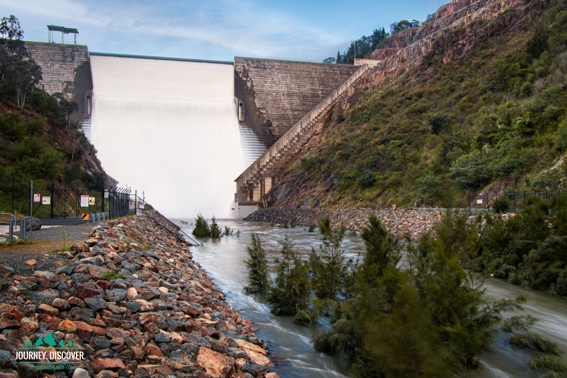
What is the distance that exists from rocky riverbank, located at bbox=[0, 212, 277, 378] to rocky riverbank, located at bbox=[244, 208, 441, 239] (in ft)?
20.1

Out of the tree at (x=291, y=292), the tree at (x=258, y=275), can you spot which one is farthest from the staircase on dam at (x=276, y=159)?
the tree at (x=291, y=292)

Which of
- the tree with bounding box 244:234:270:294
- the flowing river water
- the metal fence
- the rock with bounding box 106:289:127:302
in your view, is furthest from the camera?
the metal fence

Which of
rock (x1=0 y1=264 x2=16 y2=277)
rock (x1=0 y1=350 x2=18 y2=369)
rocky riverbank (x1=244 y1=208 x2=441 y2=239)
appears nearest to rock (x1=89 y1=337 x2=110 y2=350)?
rock (x1=0 y1=350 x2=18 y2=369)

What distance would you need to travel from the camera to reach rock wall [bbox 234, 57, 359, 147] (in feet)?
174

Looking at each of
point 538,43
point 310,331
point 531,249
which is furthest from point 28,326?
point 538,43

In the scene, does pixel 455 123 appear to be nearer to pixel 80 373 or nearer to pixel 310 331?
pixel 310 331

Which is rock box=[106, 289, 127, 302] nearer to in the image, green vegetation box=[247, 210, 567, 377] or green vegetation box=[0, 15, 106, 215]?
green vegetation box=[247, 210, 567, 377]

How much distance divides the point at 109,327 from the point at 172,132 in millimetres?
45687

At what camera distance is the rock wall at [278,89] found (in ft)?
174

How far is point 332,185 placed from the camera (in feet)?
123

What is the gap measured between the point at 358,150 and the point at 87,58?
31012 millimetres

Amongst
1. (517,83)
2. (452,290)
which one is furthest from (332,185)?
(452,290)

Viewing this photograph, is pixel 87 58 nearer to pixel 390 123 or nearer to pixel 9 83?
pixel 9 83

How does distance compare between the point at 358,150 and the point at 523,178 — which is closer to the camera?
the point at 523,178
